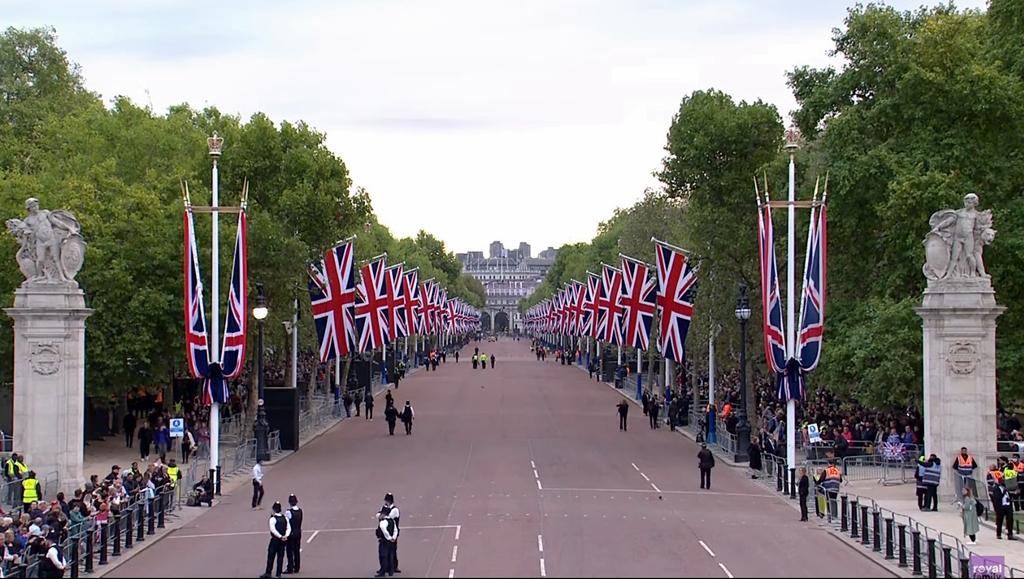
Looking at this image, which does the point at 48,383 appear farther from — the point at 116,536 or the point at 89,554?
the point at 89,554

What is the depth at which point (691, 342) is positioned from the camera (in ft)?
201

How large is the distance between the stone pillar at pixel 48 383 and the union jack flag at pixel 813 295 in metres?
18.0

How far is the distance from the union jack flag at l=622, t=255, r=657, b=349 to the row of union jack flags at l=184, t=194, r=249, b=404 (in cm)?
2271

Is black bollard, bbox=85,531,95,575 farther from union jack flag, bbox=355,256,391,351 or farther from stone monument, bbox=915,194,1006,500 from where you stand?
union jack flag, bbox=355,256,391,351

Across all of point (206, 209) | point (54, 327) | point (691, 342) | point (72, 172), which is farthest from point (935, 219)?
point (72, 172)

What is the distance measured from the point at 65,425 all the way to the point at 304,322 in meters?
33.6

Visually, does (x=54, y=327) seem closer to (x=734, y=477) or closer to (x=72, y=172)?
(x=734, y=477)

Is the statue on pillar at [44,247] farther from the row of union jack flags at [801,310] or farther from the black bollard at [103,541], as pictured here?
the row of union jack flags at [801,310]

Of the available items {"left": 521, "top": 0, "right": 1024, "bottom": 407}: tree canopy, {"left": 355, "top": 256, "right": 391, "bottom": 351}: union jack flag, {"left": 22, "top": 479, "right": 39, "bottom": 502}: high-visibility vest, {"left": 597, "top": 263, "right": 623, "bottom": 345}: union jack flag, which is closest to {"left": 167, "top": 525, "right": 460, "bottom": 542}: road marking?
{"left": 22, "top": 479, "right": 39, "bottom": 502}: high-visibility vest

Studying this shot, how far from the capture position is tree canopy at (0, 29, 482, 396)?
41.0 m

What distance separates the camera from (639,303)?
174ft

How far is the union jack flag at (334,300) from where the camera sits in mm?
46312

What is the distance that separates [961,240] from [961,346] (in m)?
2.57

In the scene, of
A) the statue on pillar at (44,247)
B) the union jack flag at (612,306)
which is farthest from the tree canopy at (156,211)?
the union jack flag at (612,306)
